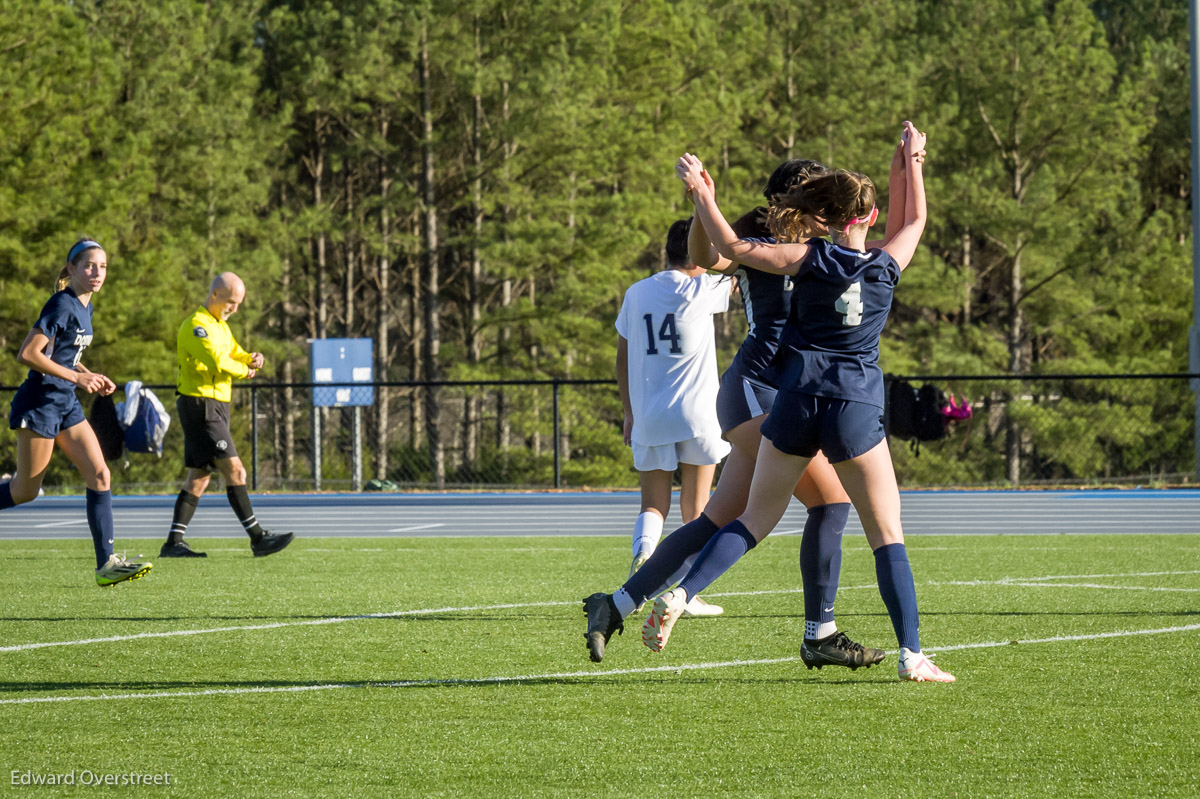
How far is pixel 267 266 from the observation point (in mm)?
36344

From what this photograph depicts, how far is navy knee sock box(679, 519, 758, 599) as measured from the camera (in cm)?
522

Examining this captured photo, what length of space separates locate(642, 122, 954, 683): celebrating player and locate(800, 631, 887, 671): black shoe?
35cm

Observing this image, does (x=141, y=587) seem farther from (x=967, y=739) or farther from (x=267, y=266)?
(x=267, y=266)

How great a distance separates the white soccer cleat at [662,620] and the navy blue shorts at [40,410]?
15.1 ft

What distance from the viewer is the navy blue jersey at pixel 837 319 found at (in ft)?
16.5

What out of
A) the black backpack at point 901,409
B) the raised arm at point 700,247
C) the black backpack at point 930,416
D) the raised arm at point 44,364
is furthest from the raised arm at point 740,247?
the black backpack at point 901,409

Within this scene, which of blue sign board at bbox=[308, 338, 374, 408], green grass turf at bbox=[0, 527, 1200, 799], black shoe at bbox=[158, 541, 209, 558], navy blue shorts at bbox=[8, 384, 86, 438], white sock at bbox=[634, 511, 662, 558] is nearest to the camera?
green grass turf at bbox=[0, 527, 1200, 799]

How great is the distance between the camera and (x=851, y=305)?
198 inches

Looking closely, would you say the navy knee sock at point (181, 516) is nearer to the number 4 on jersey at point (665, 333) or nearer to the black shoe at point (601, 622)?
the number 4 on jersey at point (665, 333)

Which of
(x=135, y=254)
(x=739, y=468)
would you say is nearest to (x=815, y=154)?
(x=135, y=254)

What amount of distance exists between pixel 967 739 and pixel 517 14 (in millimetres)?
34519

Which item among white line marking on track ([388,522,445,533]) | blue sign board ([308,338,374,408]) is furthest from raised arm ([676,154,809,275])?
blue sign board ([308,338,374,408])

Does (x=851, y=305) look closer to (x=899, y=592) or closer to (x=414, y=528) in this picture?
(x=899, y=592)

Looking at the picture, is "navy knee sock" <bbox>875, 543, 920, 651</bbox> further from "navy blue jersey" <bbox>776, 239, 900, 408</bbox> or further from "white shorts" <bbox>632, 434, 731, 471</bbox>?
"white shorts" <bbox>632, 434, 731, 471</bbox>
